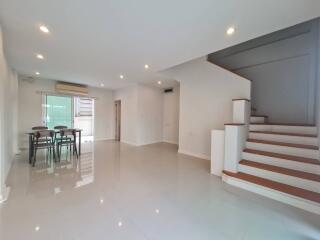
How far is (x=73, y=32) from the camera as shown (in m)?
2.46

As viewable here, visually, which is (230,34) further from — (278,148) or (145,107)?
(145,107)

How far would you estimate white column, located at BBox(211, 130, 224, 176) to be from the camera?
335 centimetres

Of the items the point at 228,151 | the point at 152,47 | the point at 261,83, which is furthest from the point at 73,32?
the point at 261,83

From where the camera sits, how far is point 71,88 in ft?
20.9

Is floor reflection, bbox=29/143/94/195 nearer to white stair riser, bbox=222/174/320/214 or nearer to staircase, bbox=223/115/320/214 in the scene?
white stair riser, bbox=222/174/320/214

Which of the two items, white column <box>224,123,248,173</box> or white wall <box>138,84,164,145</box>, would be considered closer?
white column <box>224,123,248,173</box>

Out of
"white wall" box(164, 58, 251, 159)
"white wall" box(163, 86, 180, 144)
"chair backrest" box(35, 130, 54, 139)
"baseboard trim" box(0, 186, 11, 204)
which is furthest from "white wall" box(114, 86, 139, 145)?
"baseboard trim" box(0, 186, 11, 204)

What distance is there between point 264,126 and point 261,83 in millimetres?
1488

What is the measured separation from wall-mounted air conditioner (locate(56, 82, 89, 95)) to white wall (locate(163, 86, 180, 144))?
3.69 meters

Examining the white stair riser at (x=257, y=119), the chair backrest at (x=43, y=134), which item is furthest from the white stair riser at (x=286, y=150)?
the chair backrest at (x=43, y=134)

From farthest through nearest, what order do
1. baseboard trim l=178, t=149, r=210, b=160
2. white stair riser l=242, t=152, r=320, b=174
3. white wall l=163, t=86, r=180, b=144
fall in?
white wall l=163, t=86, r=180, b=144
baseboard trim l=178, t=149, r=210, b=160
white stair riser l=242, t=152, r=320, b=174

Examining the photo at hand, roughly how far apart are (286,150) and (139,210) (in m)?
2.96

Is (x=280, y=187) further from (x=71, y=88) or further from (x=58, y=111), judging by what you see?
(x=58, y=111)

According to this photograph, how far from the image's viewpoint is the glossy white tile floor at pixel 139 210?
5.53 ft
